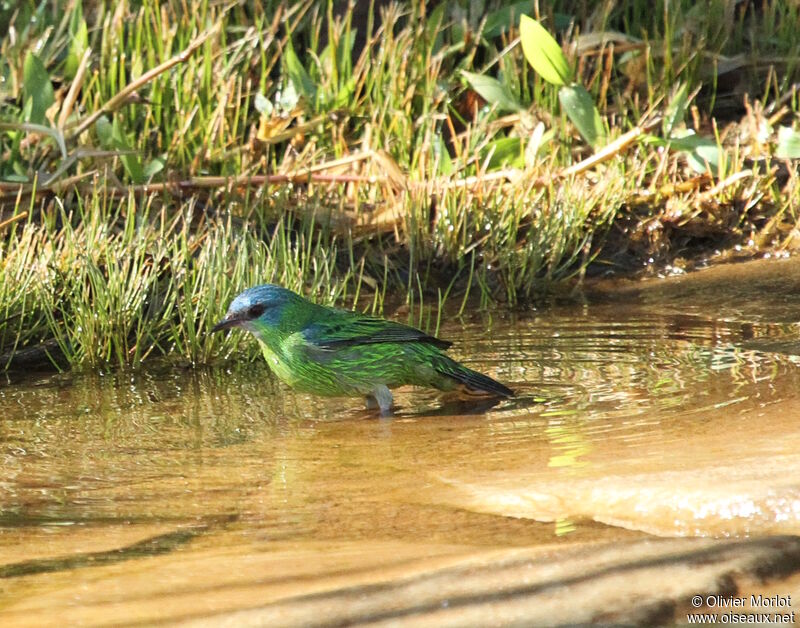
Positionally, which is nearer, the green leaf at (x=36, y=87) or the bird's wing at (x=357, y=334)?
the bird's wing at (x=357, y=334)

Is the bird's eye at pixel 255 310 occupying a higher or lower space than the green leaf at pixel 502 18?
lower

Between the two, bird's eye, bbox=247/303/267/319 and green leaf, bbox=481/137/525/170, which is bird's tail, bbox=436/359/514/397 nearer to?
bird's eye, bbox=247/303/267/319

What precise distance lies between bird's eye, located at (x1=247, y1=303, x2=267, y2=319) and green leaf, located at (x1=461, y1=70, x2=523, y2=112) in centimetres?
346

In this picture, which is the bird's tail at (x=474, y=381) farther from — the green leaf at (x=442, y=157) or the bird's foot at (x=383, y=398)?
the green leaf at (x=442, y=157)

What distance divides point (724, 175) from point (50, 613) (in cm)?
579

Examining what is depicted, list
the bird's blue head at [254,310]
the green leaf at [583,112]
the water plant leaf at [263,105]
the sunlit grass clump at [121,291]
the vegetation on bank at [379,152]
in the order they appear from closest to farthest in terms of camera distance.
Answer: the bird's blue head at [254,310] → the sunlit grass clump at [121,291] → the vegetation on bank at [379,152] → the green leaf at [583,112] → the water plant leaf at [263,105]

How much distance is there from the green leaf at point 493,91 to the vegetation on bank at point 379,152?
14 millimetres

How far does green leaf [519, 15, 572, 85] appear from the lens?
748cm

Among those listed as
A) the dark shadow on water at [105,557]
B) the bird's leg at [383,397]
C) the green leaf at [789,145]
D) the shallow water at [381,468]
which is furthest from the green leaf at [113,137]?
the dark shadow on water at [105,557]

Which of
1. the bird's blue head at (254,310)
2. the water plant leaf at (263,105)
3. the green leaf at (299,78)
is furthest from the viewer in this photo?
the green leaf at (299,78)

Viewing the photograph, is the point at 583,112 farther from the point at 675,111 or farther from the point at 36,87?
the point at 36,87

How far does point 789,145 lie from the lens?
7539 millimetres

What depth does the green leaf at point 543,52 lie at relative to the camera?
7480 mm

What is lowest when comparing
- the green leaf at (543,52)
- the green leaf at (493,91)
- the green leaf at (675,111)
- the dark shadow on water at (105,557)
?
the dark shadow on water at (105,557)
